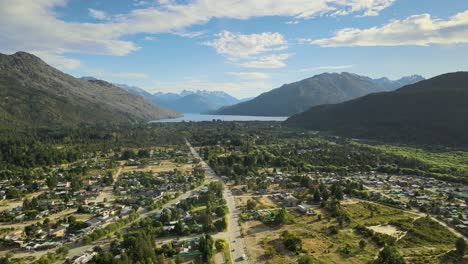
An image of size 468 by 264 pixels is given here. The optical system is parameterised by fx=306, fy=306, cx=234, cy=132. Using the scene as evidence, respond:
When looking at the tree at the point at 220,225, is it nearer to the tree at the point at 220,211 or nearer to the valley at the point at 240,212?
the valley at the point at 240,212

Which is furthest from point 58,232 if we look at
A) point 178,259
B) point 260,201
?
point 260,201

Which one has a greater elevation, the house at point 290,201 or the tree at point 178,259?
the tree at point 178,259

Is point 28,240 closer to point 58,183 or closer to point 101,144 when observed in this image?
point 58,183

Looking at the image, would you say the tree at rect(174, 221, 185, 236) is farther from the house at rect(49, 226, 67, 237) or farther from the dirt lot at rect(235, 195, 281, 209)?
the house at rect(49, 226, 67, 237)

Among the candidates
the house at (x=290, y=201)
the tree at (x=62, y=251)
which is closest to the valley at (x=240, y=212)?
the house at (x=290, y=201)

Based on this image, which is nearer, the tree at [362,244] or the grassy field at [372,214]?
the tree at [362,244]

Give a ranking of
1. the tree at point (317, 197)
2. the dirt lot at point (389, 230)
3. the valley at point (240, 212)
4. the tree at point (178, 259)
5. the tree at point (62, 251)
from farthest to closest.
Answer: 1. the tree at point (317, 197)
2. the dirt lot at point (389, 230)
3. the valley at point (240, 212)
4. the tree at point (62, 251)
5. the tree at point (178, 259)

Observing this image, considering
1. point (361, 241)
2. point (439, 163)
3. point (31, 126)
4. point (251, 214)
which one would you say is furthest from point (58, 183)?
point (31, 126)

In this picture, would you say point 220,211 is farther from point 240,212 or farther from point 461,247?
point 461,247

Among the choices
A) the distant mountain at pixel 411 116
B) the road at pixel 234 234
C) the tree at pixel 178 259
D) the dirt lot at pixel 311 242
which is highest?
the distant mountain at pixel 411 116
